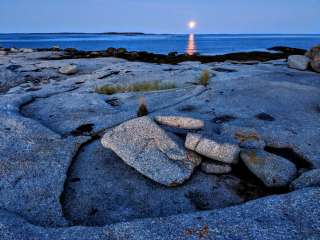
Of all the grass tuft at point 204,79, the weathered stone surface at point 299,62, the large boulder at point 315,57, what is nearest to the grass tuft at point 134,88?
the grass tuft at point 204,79

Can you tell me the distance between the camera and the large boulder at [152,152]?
6512 mm

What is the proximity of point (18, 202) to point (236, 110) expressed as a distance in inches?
264

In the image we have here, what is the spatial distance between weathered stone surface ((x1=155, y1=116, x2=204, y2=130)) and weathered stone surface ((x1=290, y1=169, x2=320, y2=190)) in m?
2.69

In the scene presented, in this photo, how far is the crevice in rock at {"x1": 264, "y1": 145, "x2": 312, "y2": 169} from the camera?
284 inches

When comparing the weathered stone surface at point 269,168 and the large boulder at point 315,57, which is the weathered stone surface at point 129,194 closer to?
the weathered stone surface at point 269,168

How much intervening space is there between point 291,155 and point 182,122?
2.68 meters

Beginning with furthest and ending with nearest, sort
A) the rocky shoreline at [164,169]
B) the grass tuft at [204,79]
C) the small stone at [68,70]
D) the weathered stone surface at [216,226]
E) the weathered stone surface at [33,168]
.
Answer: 1. the small stone at [68,70]
2. the grass tuft at [204,79]
3. the weathered stone surface at [33,168]
4. the rocky shoreline at [164,169]
5. the weathered stone surface at [216,226]

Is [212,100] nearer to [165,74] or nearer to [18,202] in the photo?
[165,74]

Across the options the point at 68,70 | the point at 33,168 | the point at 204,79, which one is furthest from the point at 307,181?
the point at 68,70

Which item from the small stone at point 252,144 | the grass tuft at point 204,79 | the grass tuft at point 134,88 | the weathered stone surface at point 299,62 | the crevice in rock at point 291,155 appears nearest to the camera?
the crevice in rock at point 291,155

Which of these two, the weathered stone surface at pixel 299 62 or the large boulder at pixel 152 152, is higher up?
the weathered stone surface at pixel 299 62

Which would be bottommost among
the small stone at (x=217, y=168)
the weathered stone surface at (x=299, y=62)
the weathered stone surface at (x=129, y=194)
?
the weathered stone surface at (x=129, y=194)

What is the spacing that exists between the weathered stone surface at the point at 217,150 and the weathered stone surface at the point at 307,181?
1.25m

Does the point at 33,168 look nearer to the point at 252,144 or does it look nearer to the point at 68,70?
the point at 252,144
